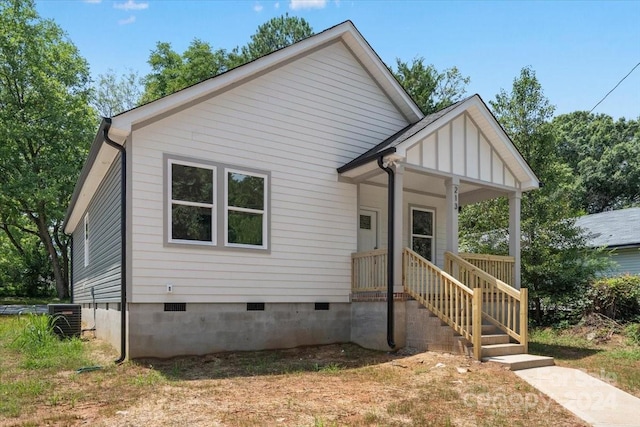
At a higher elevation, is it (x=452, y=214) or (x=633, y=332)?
(x=452, y=214)

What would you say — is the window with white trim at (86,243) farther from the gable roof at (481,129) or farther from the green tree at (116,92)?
the green tree at (116,92)

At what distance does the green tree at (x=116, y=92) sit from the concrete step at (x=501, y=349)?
34221 millimetres

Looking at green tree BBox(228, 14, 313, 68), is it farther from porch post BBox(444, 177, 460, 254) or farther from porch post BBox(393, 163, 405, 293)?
porch post BBox(393, 163, 405, 293)

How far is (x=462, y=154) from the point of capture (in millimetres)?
10117

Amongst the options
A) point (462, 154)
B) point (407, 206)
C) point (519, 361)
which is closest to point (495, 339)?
point (519, 361)

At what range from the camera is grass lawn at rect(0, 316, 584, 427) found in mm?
5035

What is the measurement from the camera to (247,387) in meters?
6.35

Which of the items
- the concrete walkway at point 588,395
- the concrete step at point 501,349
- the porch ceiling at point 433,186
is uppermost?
the porch ceiling at point 433,186

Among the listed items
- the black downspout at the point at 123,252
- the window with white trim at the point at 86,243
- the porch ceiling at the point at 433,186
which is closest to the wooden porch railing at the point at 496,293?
the porch ceiling at the point at 433,186

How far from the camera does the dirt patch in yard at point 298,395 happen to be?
16.4 feet

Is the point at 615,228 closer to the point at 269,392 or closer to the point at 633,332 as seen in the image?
the point at 633,332

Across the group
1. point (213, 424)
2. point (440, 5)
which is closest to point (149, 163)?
point (213, 424)

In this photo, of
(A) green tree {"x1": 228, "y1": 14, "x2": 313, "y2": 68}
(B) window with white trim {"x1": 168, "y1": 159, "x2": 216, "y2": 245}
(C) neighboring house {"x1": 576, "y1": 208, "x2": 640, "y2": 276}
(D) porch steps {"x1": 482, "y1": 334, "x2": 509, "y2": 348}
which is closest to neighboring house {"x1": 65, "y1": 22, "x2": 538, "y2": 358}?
(B) window with white trim {"x1": 168, "y1": 159, "x2": 216, "y2": 245}

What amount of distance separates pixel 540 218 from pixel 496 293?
4618 mm
